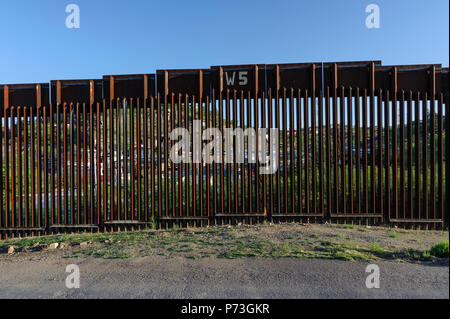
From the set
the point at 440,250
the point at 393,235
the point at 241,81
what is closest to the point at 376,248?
the point at 440,250

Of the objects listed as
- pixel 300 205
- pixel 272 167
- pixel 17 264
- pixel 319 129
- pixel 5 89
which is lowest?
pixel 17 264

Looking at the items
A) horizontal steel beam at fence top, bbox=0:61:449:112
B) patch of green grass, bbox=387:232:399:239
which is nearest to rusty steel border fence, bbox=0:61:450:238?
horizontal steel beam at fence top, bbox=0:61:449:112

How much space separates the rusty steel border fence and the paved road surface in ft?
6.51

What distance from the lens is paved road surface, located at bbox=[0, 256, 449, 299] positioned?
291 cm

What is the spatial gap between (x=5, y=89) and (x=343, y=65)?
292 inches

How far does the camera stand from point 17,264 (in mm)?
4172

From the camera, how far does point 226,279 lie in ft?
10.6

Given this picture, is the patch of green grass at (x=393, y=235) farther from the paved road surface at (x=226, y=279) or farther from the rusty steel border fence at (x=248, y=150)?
the paved road surface at (x=226, y=279)

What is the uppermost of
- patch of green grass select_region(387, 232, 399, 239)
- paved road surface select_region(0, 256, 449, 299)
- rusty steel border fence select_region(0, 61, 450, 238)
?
rusty steel border fence select_region(0, 61, 450, 238)

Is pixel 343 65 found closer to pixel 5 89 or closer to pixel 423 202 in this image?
pixel 423 202

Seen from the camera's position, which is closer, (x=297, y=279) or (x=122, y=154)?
(x=297, y=279)

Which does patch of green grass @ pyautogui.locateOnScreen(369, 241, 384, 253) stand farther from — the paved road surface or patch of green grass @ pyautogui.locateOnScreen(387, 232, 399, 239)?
patch of green grass @ pyautogui.locateOnScreen(387, 232, 399, 239)

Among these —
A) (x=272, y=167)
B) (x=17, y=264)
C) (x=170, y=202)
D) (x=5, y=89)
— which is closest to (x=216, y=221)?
(x=170, y=202)

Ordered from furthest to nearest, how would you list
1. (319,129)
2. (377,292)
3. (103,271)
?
(319,129) < (103,271) < (377,292)
